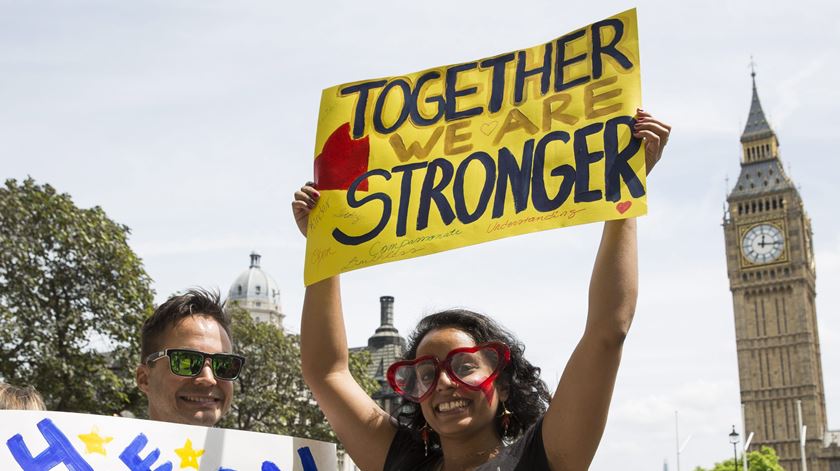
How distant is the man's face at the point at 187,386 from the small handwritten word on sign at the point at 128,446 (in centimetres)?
9

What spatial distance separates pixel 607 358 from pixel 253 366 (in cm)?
2439

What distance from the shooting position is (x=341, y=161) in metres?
3.61

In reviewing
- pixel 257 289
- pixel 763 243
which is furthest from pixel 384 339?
pixel 257 289

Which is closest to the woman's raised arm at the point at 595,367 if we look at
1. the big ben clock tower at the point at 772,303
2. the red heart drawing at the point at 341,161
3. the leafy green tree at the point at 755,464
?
the red heart drawing at the point at 341,161

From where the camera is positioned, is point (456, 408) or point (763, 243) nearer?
point (456, 408)

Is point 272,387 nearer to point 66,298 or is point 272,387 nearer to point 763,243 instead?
point 66,298

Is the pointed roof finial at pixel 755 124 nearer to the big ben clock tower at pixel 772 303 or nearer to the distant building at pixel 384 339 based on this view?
the big ben clock tower at pixel 772 303

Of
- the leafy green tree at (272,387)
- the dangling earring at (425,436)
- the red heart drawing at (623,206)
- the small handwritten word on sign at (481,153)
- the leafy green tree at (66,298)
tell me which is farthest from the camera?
the leafy green tree at (272,387)

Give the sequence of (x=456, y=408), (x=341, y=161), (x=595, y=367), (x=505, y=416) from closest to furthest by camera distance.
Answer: (x=595, y=367) → (x=456, y=408) → (x=505, y=416) → (x=341, y=161)

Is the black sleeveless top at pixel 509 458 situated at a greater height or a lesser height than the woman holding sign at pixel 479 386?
lesser

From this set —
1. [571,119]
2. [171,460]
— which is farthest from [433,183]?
[171,460]

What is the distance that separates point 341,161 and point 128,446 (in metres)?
1.24

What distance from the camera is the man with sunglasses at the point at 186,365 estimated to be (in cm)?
332

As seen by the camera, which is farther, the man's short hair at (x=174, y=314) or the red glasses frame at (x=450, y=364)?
the man's short hair at (x=174, y=314)
